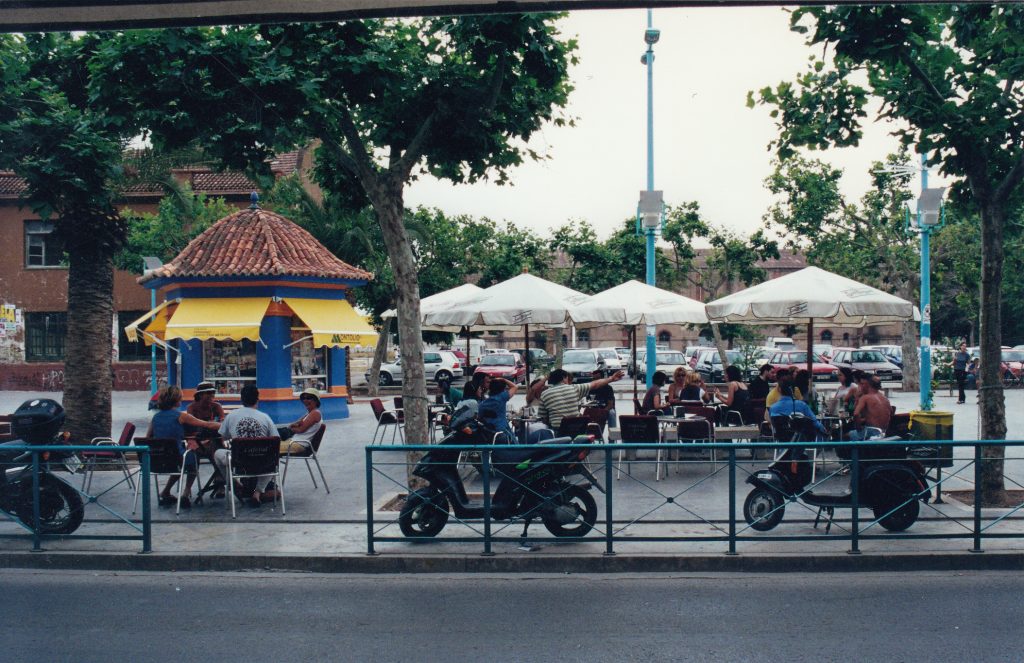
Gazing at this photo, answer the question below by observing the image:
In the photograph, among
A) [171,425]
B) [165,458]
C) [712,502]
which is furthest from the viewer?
[171,425]

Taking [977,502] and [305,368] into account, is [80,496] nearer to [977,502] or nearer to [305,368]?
[977,502]

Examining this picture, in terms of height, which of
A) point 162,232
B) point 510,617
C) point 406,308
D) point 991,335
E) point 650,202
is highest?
point 162,232

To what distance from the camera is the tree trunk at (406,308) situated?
982cm

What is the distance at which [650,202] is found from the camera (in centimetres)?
1889

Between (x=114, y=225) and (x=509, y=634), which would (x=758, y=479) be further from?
(x=114, y=225)

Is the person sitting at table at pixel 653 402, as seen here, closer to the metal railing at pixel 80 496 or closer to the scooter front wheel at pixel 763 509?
the scooter front wheel at pixel 763 509

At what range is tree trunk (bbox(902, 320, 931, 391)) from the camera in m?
28.9

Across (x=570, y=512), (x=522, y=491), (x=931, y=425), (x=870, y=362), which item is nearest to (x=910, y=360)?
(x=870, y=362)

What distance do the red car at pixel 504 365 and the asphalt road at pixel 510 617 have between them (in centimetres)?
2642

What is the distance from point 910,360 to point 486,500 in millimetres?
26044

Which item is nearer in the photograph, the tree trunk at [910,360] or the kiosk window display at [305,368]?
the kiosk window display at [305,368]

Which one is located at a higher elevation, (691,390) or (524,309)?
(524,309)

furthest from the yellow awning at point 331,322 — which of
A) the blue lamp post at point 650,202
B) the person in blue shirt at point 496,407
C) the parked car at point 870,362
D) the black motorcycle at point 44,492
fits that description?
the parked car at point 870,362

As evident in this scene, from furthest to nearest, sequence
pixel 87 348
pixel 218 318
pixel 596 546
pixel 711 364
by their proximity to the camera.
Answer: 1. pixel 711 364
2. pixel 218 318
3. pixel 87 348
4. pixel 596 546
